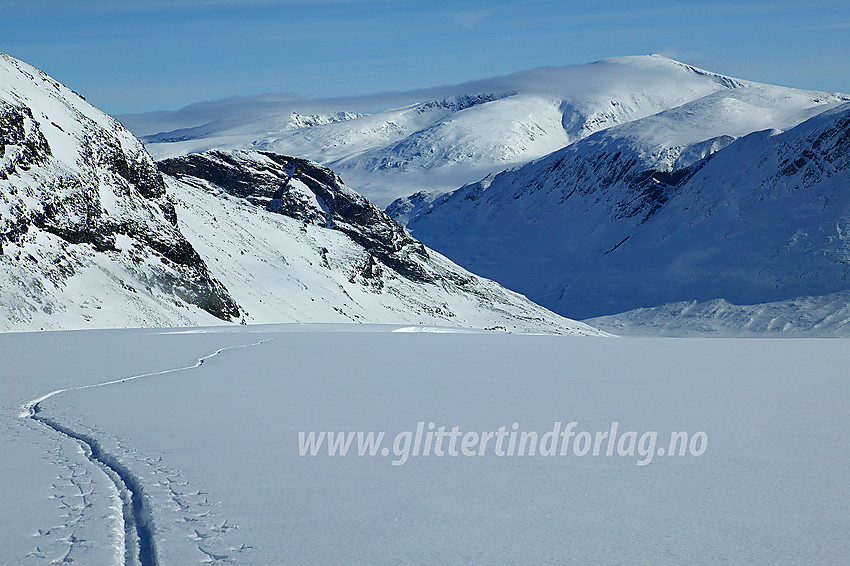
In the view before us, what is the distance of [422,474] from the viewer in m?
7.36

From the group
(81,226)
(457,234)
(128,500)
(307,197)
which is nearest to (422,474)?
(128,500)

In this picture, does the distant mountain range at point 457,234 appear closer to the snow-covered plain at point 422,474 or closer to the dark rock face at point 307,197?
the dark rock face at point 307,197

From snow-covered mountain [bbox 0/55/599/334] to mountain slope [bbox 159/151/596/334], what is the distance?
0.82 feet

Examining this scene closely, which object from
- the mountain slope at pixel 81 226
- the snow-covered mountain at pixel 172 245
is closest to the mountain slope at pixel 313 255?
the snow-covered mountain at pixel 172 245

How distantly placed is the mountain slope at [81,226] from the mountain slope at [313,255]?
7189 millimetres

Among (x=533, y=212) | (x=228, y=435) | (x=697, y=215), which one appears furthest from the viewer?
(x=533, y=212)

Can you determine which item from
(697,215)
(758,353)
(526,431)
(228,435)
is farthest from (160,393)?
(697,215)

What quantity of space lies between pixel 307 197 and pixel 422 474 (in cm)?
8765

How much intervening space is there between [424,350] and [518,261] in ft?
385

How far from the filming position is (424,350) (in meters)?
20.5

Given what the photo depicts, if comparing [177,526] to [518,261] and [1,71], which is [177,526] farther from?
[518,261]

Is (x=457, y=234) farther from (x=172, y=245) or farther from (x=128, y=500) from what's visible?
(x=128, y=500)

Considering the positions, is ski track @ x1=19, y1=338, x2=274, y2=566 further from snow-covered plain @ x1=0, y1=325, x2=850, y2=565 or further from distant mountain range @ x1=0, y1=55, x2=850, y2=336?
distant mountain range @ x1=0, y1=55, x2=850, y2=336

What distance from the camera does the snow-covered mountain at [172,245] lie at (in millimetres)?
41125
